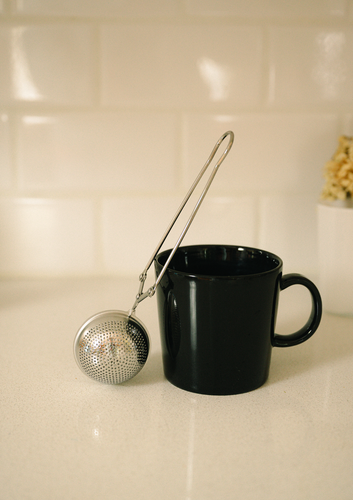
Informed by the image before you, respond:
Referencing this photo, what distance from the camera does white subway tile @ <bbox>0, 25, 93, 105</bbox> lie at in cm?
73

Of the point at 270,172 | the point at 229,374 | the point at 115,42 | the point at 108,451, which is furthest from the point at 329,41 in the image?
the point at 108,451

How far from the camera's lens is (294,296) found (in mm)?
745

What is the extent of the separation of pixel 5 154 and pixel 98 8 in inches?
10.2

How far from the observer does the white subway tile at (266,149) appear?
76 cm

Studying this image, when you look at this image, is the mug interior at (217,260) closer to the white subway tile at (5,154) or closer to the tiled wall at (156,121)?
the tiled wall at (156,121)

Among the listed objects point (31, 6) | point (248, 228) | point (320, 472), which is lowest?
point (320, 472)

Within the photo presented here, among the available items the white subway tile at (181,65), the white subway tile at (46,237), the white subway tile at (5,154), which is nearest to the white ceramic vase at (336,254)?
the white subway tile at (181,65)

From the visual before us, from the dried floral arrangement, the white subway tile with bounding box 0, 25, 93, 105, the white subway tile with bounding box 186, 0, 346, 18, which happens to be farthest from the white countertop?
the white subway tile with bounding box 186, 0, 346, 18

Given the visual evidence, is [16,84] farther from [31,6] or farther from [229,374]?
[229,374]

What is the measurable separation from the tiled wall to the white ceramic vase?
0.43ft

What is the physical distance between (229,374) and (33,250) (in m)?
0.47

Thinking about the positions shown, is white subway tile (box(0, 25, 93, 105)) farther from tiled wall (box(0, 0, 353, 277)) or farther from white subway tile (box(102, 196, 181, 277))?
white subway tile (box(102, 196, 181, 277))

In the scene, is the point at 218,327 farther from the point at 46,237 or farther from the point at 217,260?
the point at 46,237

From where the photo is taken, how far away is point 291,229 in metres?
0.79
